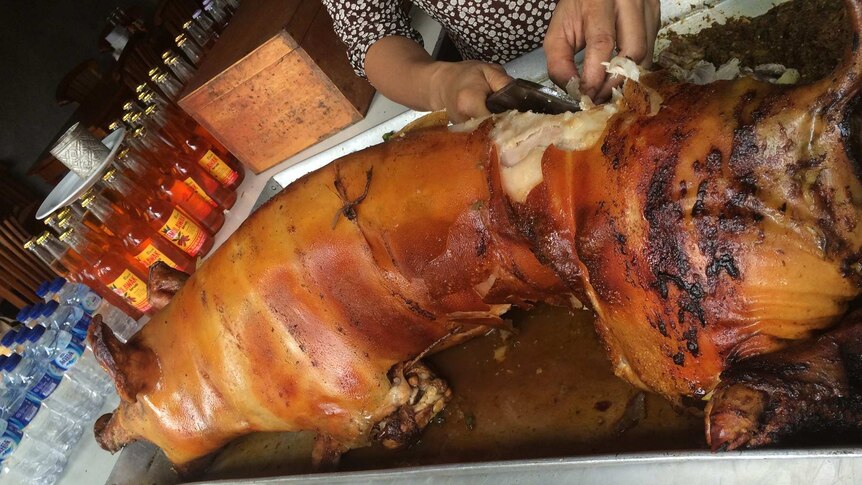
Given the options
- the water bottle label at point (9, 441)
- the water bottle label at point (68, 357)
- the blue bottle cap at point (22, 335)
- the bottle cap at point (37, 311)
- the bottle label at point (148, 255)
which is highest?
the bottle cap at point (37, 311)

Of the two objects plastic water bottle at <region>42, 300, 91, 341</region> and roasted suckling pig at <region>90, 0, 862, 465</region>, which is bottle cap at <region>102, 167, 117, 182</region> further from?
roasted suckling pig at <region>90, 0, 862, 465</region>

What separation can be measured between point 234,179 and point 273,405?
158 cm

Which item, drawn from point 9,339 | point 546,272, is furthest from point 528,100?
point 9,339

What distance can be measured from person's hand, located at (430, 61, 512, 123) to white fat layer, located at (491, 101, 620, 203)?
13cm

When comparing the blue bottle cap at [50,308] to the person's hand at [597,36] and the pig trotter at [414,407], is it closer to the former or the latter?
the pig trotter at [414,407]

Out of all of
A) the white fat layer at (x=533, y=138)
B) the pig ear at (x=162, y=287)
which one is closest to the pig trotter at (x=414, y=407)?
the white fat layer at (x=533, y=138)

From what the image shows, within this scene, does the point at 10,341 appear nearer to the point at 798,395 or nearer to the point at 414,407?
the point at 414,407

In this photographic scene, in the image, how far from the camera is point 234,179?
2932mm

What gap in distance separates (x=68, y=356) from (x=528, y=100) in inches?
80.3

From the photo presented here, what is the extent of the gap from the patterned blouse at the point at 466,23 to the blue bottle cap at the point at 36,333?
165cm

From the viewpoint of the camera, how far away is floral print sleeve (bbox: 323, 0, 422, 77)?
2021 millimetres

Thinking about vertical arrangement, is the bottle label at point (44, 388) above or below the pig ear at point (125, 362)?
below

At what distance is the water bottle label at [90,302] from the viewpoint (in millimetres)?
2580

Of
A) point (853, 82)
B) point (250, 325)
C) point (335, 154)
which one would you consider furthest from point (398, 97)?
point (853, 82)
